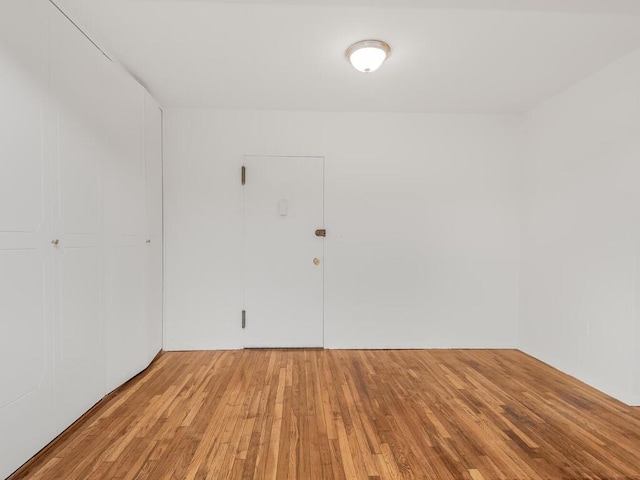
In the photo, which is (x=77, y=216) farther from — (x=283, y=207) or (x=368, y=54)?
(x=368, y=54)

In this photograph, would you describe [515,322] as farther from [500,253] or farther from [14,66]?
[14,66]

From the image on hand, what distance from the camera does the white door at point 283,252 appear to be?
3244mm

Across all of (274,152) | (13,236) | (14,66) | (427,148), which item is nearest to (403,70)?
(427,148)

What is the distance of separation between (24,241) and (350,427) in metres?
2.10

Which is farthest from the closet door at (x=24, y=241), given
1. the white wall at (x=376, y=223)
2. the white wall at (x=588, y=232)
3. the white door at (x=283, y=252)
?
the white wall at (x=588, y=232)

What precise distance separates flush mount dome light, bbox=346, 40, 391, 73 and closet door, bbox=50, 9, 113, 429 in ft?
5.90

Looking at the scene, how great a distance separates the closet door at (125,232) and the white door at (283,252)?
0.99 meters

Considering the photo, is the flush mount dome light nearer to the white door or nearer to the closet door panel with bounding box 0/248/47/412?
the white door

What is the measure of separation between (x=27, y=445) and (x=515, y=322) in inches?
162

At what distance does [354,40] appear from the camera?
2104mm

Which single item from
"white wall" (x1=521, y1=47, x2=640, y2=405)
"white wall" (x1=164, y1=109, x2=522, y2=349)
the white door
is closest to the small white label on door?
the white door

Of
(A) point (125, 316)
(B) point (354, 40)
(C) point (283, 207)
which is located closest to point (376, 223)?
(C) point (283, 207)

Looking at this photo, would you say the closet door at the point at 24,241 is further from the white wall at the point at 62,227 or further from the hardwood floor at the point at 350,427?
the hardwood floor at the point at 350,427

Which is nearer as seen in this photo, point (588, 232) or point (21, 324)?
point (21, 324)
